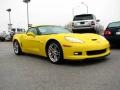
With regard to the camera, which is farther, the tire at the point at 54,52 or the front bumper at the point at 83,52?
the tire at the point at 54,52

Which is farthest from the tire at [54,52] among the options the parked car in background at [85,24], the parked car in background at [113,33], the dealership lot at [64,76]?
the parked car in background at [85,24]

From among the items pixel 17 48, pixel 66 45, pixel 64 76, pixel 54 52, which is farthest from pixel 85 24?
pixel 64 76

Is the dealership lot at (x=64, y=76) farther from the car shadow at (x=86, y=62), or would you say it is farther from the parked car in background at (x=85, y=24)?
the parked car in background at (x=85, y=24)

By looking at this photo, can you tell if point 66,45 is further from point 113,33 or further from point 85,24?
point 85,24

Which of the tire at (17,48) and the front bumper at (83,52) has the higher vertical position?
the front bumper at (83,52)

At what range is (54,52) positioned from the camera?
7281mm

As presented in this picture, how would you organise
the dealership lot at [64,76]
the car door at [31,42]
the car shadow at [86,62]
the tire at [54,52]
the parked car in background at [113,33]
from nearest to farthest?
the dealership lot at [64,76] → the car shadow at [86,62] → the tire at [54,52] → the car door at [31,42] → the parked car in background at [113,33]

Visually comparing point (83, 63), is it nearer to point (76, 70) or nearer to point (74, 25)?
point (76, 70)

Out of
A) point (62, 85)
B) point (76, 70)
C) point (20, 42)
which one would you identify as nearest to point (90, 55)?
point (76, 70)

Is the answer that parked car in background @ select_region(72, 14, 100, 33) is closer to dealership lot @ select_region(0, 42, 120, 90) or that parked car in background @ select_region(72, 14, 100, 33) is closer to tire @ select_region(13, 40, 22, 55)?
tire @ select_region(13, 40, 22, 55)

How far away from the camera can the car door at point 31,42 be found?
8250mm

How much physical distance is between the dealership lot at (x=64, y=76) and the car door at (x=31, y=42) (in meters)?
0.90

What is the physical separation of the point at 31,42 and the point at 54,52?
1533 mm

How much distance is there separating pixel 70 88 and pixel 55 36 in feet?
9.51
